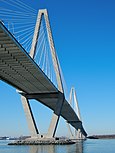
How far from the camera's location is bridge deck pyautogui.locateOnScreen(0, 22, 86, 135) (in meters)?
21.9

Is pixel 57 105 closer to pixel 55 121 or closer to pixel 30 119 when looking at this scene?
pixel 55 121

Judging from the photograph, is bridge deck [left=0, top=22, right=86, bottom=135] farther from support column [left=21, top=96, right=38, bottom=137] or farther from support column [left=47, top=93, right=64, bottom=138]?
support column [left=21, top=96, right=38, bottom=137]

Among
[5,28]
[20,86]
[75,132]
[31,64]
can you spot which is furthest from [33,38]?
[75,132]

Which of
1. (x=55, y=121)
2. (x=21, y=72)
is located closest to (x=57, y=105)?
(x=55, y=121)

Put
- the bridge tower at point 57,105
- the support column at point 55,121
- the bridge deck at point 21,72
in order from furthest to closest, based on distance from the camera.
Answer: the support column at point 55,121 → the bridge tower at point 57,105 → the bridge deck at point 21,72

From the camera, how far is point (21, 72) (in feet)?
104

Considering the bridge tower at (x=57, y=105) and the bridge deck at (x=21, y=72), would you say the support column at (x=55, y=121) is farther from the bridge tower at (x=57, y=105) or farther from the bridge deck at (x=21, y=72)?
the bridge deck at (x=21, y=72)

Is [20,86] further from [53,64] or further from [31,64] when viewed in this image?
[31,64]

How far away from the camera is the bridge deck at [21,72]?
21.9 metres

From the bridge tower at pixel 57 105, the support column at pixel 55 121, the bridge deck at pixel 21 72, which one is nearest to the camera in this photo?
the bridge deck at pixel 21 72

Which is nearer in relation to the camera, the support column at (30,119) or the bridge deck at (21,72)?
the bridge deck at (21,72)

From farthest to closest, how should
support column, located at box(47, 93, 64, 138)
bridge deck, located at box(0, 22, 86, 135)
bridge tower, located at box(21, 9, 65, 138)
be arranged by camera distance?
support column, located at box(47, 93, 64, 138) → bridge tower, located at box(21, 9, 65, 138) → bridge deck, located at box(0, 22, 86, 135)

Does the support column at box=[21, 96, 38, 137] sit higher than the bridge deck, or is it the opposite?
the bridge deck

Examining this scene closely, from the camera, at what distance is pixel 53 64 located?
1494 inches
